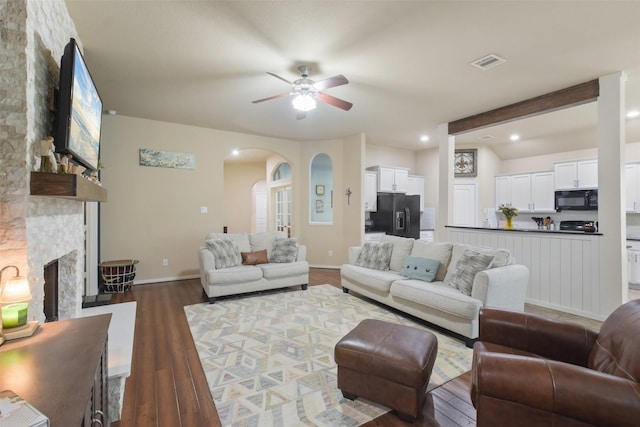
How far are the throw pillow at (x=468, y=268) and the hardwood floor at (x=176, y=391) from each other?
914 mm

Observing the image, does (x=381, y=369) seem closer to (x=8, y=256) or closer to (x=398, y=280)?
(x=398, y=280)

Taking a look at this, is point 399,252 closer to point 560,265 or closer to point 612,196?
point 560,265

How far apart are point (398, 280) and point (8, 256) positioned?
3234 millimetres

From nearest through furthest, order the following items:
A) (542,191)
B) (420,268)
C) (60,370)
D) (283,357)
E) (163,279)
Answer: (60,370) → (283,357) → (420,268) → (163,279) → (542,191)

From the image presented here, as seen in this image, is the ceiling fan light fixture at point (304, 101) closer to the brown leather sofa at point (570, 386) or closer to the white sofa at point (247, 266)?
the white sofa at point (247, 266)

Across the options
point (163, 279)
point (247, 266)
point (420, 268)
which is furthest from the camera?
point (163, 279)

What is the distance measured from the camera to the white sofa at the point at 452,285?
2705mm

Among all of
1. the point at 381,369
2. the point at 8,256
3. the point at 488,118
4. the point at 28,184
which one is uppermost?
the point at 488,118

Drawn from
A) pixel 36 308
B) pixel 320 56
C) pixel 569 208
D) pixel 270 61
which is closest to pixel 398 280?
pixel 320 56

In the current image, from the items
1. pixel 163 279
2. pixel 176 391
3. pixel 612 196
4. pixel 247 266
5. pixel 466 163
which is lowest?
pixel 176 391

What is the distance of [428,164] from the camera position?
7.43 m

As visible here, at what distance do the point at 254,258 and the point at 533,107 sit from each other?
4.48m

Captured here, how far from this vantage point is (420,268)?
3.50 metres

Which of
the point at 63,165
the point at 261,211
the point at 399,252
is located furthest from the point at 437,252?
the point at 261,211
